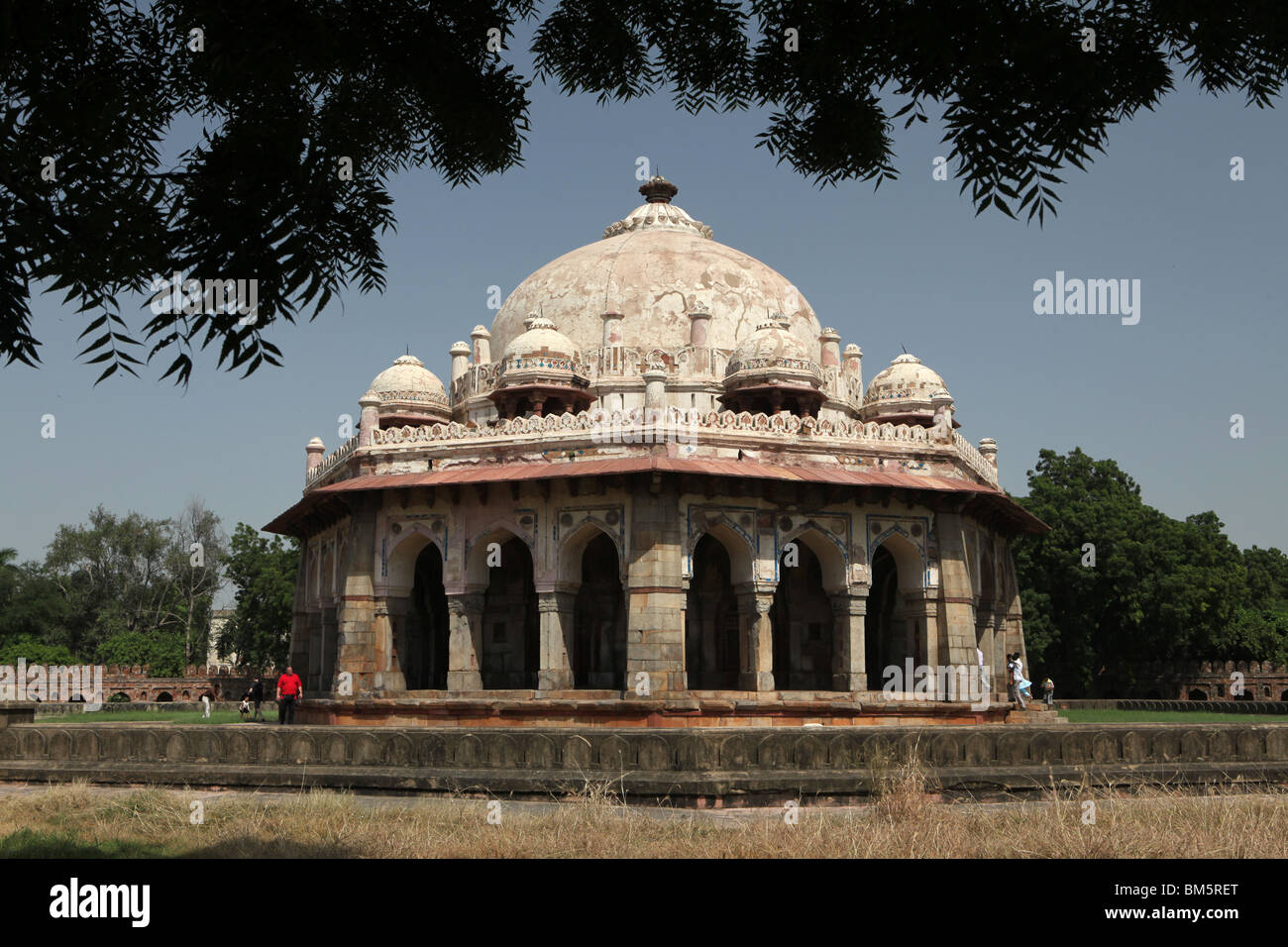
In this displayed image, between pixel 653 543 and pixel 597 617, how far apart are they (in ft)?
13.7

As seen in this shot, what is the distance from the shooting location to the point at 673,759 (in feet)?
38.4

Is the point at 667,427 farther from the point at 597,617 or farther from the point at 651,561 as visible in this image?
the point at 597,617

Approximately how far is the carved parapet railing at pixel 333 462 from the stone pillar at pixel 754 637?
8.47m

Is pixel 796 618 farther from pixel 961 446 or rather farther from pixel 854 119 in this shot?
pixel 854 119

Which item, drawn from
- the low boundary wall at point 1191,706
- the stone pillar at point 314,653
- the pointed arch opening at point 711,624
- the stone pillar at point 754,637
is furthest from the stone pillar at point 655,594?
the low boundary wall at point 1191,706

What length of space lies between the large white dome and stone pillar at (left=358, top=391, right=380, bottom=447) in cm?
533

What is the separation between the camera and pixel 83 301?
4840 mm

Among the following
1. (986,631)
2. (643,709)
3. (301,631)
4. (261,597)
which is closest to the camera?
(643,709)

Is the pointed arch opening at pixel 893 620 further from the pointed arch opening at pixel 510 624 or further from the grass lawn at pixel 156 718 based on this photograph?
the grass lawn at pixel 156 718

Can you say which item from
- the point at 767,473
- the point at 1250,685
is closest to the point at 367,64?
the point at 767,473

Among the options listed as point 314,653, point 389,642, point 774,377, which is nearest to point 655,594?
point 389,642

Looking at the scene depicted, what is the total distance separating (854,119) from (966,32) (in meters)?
1.31

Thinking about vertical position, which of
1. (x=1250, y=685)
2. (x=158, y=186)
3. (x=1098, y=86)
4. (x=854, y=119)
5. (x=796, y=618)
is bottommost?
(x=1250, y=685)

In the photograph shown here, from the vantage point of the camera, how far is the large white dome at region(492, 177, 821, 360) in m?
28.5
